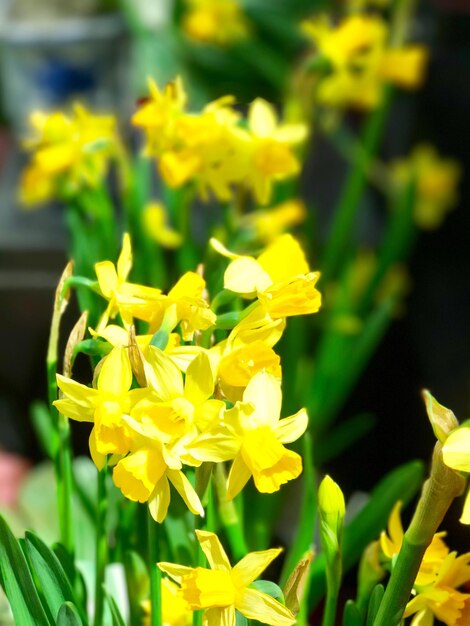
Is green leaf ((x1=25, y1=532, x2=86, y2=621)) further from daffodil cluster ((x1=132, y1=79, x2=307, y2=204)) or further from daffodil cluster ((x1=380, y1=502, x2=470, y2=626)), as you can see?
daffodil cluster ((x1=132, y1=79, x2=307, y2=204))

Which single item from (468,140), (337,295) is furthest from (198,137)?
(468,140)

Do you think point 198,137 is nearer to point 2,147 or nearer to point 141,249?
point 141,249

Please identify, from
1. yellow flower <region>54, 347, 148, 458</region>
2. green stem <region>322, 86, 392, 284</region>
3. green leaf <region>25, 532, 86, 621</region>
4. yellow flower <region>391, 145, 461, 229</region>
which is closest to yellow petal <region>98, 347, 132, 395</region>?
yellow flower <region>54, 347, 148, 458</region>

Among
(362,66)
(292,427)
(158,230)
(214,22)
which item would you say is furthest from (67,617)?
(214,22)

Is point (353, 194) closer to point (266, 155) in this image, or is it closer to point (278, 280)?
point (266, 155)

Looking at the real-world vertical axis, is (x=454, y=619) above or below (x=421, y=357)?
above

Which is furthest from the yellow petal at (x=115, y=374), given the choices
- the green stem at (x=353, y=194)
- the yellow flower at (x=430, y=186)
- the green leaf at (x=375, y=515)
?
the yellow flower at (x=430, y=186)

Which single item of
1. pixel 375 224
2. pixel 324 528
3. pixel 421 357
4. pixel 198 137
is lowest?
pixel 421 357
